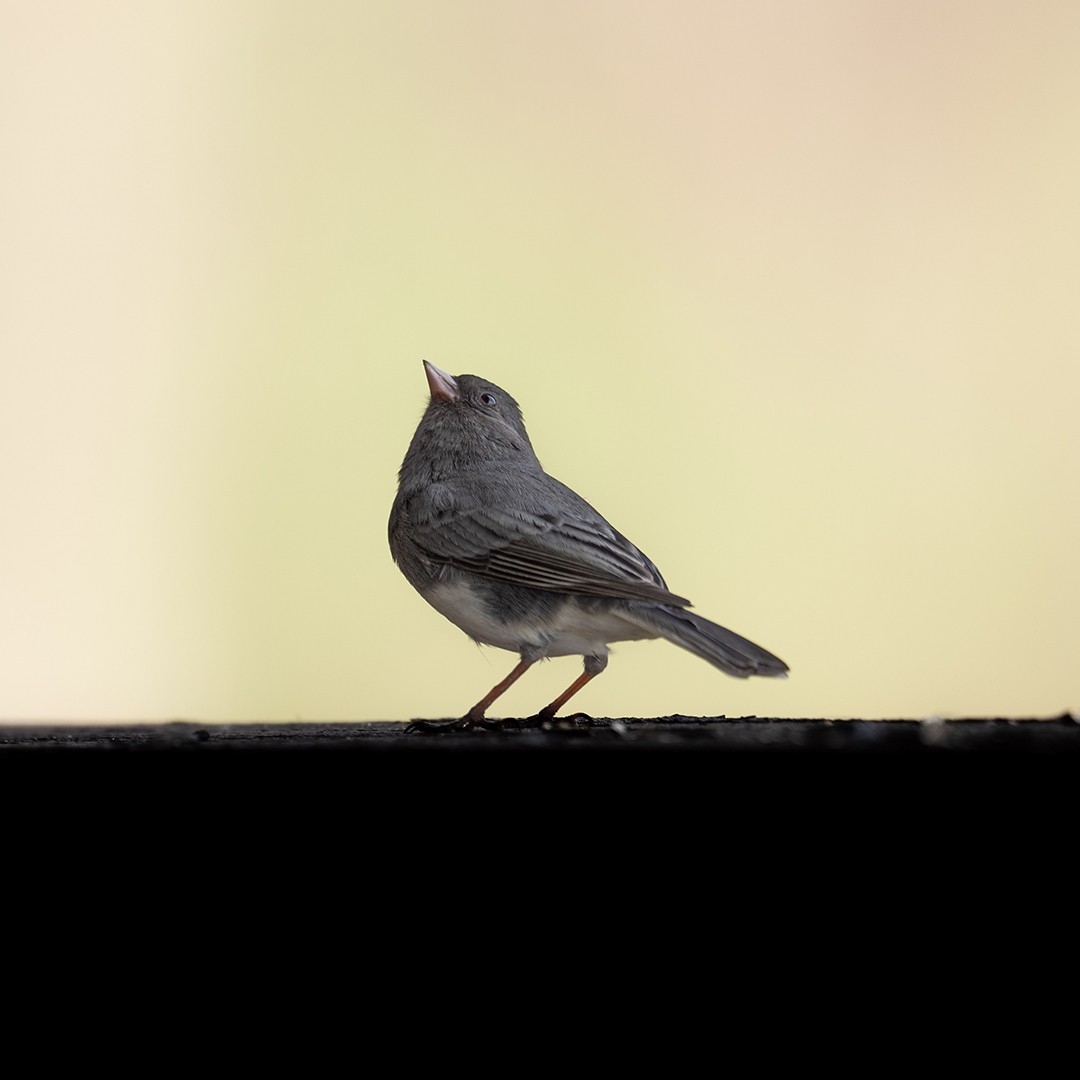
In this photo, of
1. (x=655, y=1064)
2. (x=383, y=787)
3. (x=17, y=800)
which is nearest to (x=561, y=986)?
(x=655, y=1064)

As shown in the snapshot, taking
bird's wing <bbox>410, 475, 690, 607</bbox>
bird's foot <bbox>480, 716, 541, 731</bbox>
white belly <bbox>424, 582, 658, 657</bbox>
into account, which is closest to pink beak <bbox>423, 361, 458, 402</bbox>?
bird's wing <bbox>410, 475, 690, 607</bbox>

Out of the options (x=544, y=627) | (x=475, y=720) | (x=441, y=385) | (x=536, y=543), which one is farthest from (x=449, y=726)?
(x=441, y=385)

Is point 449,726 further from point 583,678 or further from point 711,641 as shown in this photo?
point 583,678

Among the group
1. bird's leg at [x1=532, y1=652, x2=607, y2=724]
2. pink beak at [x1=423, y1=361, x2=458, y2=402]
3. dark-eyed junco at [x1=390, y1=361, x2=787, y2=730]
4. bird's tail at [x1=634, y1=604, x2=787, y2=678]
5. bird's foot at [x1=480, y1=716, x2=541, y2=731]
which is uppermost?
pink beak at [x1=423, y1=361, x2=458, y2=402]

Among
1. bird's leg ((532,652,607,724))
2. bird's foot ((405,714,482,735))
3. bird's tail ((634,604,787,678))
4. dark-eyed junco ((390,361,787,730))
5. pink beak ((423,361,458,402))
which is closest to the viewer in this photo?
bird's tail ((634,604,787,678))

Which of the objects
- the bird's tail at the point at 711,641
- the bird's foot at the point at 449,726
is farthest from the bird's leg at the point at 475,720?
the bird's tail at the point at 711,641

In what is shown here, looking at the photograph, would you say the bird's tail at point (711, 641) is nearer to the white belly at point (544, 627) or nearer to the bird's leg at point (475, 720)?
the white belly at point (544, 627)

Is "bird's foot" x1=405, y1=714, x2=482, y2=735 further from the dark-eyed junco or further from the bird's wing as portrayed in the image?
the bird's wing

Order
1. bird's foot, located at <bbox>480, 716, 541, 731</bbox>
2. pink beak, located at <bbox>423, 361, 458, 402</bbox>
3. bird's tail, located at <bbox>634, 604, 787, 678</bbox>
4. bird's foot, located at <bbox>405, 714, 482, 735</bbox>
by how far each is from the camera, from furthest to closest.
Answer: pink beak, located at <bbox>423, 361, 458, 402</bbox> < bird's foot, located at <bbox>480, 716, 541, 731</bbox> < bird's foot, located at <bbox>405, 714, 482, 735</bbox> < bird's tail, located at <bbox>634, 604, 787, 678</bbox>
